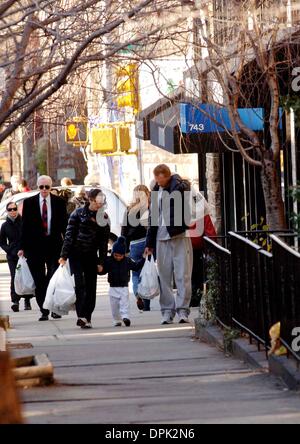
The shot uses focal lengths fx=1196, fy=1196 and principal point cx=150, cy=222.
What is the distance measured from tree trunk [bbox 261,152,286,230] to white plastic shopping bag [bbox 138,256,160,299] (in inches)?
92.8

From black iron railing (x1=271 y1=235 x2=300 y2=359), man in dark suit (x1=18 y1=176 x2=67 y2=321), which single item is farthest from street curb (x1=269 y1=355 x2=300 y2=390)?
man in dark suit (x1=18 y1=176 x2=67 y2=321)

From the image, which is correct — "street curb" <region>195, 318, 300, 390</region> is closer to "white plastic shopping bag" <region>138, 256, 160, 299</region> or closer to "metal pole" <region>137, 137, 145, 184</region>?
"white plastic shopping bag" <region>138, 256, 160, 299</region>

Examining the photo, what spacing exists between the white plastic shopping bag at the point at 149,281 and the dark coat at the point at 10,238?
3.77 m

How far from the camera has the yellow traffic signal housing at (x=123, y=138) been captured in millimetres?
28703

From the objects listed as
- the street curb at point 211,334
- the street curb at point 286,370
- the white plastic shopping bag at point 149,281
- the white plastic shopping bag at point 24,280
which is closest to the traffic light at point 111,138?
the white plastic shopping bag at point 24,280

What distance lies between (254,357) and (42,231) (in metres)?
6.04

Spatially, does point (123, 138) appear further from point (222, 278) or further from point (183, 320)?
point (222, 278)

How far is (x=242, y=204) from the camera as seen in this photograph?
21.2m

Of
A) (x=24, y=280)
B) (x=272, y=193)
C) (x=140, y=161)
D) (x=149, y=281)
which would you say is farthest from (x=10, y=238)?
(x=140, y=161)

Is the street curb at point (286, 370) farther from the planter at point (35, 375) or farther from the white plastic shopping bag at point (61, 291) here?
the white plastic shopping bag at point (61, 291)

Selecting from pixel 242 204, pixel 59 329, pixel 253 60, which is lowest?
pixel 59 329
